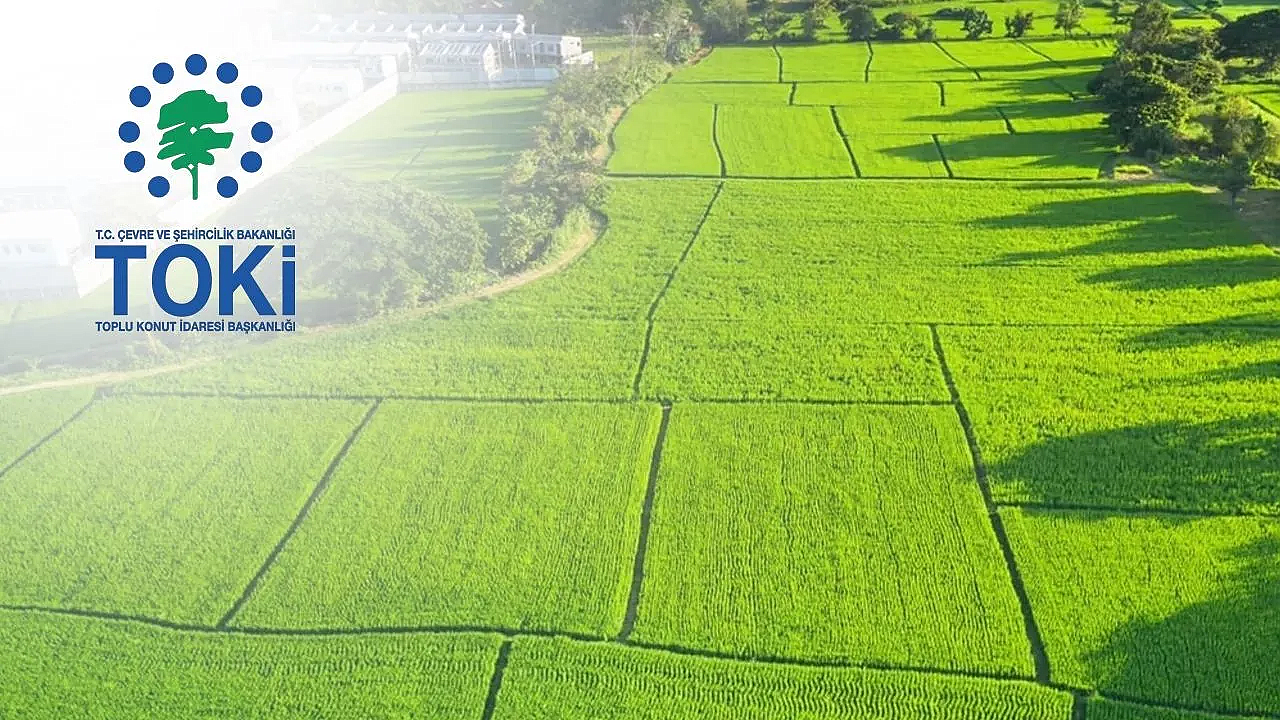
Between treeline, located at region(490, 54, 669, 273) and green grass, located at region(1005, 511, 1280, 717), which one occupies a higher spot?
treeline, located at region(490, 54, 669, 273)

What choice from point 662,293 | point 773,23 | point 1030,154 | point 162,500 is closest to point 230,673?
point 162,500

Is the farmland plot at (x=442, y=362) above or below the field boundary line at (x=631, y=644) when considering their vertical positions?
above

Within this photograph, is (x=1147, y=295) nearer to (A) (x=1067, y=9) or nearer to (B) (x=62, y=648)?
(B) (x=62, y=648)

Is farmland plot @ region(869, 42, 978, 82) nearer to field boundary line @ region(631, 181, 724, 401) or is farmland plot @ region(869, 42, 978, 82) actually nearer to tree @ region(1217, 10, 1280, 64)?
tree @ region(1217, 10, 1280, 64)

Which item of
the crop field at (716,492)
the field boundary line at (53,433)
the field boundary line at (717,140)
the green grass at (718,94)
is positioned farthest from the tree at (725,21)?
the field boundary line at (53,433)

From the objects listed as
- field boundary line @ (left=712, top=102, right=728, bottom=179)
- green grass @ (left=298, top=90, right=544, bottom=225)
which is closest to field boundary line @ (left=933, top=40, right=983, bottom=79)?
field boundary line @ (left=712, top=102, right=728, bottom=179)

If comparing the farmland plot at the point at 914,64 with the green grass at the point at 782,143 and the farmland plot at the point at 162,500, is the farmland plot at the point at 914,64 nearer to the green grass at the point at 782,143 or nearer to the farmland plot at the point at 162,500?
the green grass at the point at 782,143
